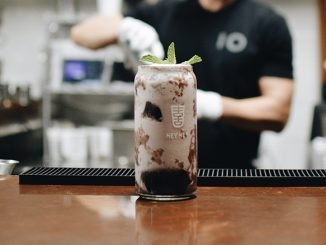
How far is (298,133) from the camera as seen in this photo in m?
4.67

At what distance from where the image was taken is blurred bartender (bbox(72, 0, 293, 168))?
2150mm

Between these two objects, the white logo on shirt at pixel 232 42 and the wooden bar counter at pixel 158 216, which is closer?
the wooden bar counter at pixel 158 216

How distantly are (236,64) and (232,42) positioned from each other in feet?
0.27

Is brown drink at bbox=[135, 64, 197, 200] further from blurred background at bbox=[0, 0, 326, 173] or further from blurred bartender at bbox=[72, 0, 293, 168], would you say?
blurred background at bbox=[0, 0, 326, 173]

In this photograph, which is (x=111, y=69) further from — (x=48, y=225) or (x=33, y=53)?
(x=48, y=225)

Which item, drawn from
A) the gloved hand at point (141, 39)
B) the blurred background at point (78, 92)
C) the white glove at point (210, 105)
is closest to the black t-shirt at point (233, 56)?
the white glove at point (210, 105)

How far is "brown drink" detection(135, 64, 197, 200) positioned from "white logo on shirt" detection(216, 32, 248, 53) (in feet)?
4.16

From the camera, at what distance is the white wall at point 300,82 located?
461 cm

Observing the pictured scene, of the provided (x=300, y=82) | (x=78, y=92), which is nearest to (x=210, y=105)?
(x=78, y=92)

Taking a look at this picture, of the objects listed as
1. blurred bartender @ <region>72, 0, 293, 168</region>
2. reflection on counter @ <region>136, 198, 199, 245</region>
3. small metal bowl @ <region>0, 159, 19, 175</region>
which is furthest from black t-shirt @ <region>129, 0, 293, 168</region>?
reflection on counter @ <region>136, 198, 199, 245</region>

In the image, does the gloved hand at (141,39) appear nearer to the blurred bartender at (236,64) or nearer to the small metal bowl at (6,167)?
the blurred bartender at (236,64)

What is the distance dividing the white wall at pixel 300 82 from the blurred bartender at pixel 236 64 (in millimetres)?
2451

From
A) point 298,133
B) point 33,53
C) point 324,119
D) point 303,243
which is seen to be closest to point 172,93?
point 303,243

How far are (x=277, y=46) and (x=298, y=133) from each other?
8.57ft
